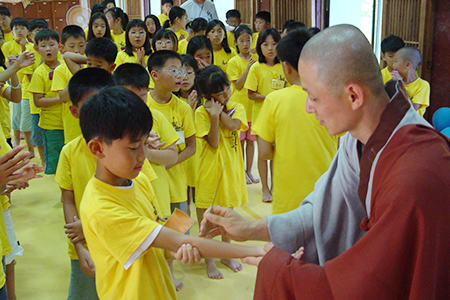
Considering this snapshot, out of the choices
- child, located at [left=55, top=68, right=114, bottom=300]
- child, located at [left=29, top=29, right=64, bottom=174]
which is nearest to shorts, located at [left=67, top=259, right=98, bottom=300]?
child, located at [left=55, top=68, right=114, bottom=300]

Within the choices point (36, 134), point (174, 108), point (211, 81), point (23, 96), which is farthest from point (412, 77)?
point (23, 96)

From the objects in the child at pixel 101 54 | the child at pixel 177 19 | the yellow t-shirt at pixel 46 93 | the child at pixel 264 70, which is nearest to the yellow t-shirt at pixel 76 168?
the child at pixel 101 54

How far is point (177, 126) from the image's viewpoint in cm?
275

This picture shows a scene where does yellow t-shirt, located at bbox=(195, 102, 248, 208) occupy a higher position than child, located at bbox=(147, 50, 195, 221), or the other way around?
child, located at bbox=(147, 50, 195, 221)

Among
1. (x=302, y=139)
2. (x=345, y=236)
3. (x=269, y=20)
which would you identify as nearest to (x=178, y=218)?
(x=345, y=236)

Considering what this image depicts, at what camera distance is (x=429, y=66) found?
18.0 ft

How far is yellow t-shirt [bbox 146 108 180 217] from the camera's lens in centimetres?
245

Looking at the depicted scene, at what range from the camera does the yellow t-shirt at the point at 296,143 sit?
252cm

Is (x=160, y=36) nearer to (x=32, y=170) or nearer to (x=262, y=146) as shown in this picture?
(x=262, y=146)

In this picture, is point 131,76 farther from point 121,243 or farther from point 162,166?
point 121,243

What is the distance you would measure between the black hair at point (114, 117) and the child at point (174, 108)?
1.21 m

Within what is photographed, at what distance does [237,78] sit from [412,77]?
5.93 feet

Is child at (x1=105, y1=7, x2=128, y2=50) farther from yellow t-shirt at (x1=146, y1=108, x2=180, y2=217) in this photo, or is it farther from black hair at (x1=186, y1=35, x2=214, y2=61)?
yellow t-shirt at (x1=146, y1=108, x2=180, y2=217)

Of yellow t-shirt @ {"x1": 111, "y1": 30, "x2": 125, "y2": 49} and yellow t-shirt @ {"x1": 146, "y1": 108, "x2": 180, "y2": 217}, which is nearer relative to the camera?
yellow t-shirt @ {"x1": 146, "y1": 108, "x2": 180, "y2": 217}
